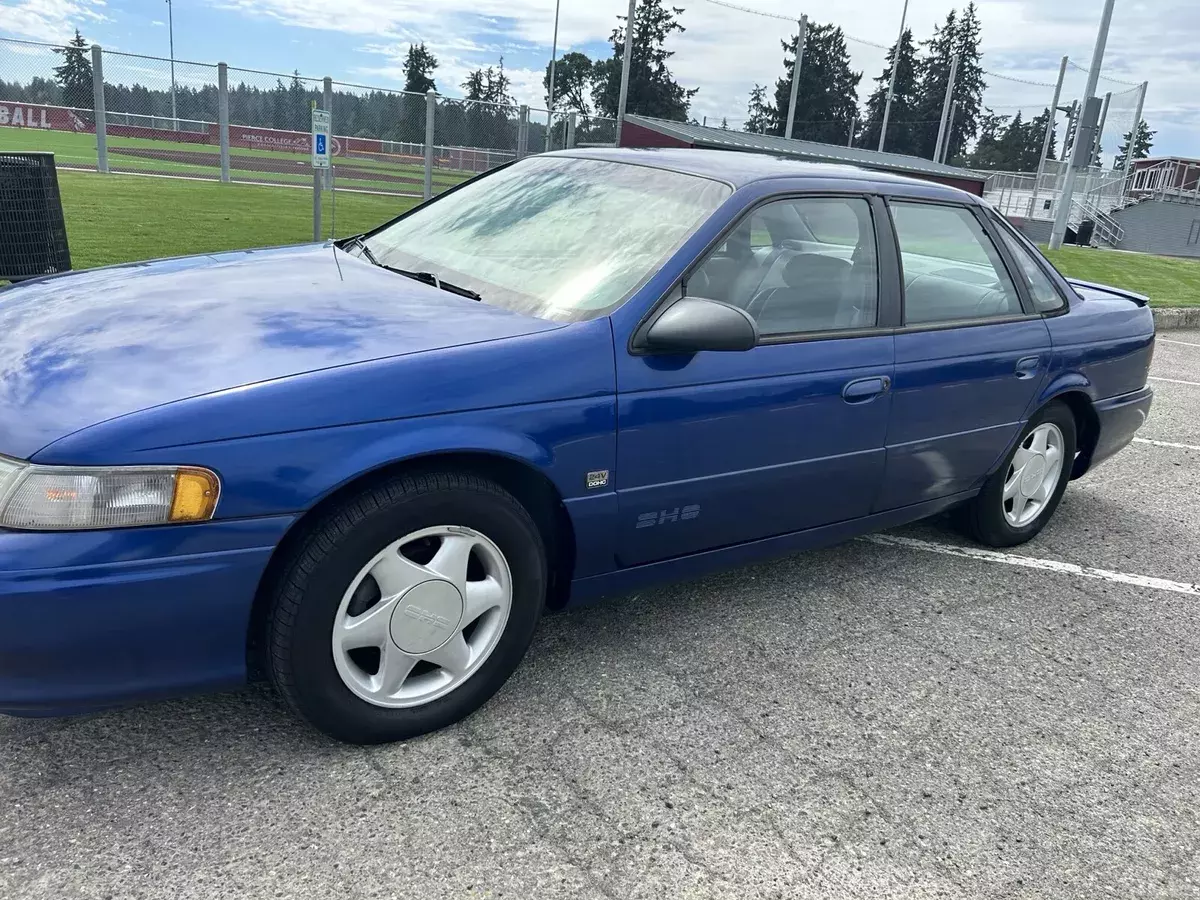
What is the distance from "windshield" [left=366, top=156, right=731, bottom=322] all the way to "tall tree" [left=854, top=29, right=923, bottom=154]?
3235cm

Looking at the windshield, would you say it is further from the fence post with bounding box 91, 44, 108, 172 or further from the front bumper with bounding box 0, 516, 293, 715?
the fence post with bounding box 91, 44, 108, 172

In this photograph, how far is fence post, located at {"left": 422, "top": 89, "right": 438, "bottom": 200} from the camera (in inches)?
703

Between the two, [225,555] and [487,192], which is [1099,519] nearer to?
[487,192]

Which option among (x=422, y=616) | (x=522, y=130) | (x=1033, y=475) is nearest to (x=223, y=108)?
(x=522, y=130)

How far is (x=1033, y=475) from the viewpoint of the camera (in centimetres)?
399

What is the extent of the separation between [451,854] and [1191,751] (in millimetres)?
2143

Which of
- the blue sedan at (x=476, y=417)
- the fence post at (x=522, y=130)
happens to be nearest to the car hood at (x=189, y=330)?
the blue sedan at (x=476, y=417)

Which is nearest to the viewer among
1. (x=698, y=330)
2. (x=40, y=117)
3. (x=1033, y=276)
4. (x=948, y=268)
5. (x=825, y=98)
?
(x=698, y=330)

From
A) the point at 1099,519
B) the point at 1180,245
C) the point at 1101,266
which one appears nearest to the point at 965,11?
the point at 1180,245

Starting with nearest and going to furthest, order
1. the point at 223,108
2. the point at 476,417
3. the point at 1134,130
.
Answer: the point at 476,417
the point at 223,108
the point at 1134,130

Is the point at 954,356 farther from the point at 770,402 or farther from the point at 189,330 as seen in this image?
the point at 189,330

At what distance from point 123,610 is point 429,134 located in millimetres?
17456

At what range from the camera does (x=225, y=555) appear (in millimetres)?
1979

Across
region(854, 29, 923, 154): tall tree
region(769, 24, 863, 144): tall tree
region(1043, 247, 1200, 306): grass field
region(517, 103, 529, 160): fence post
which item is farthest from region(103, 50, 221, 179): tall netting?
region(769, 24, 863, 144): tall tree
